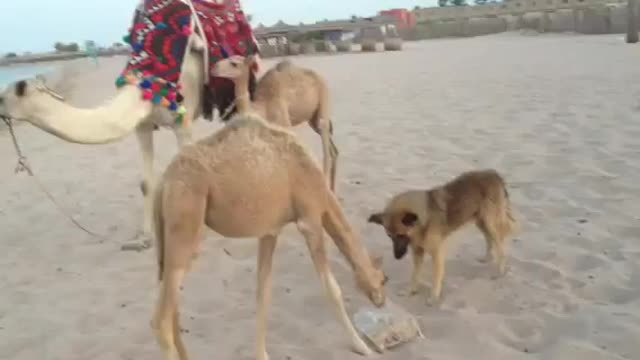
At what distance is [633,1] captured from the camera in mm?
25188

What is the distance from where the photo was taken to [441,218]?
4926mm

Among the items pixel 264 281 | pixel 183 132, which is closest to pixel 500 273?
pixel 264 281

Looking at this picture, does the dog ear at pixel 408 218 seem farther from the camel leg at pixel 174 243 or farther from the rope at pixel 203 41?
the rope at pixel 203 41

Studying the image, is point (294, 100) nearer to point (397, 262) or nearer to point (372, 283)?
point (397, 262)

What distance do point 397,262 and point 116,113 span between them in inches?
93.3

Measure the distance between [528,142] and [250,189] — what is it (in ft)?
19.9

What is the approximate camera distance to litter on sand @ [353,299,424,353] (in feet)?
13.6

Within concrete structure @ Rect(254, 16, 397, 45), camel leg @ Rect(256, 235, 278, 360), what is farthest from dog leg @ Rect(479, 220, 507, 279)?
concrete structure @ Rect(254, 16, 397, 45)

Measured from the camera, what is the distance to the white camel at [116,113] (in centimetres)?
450

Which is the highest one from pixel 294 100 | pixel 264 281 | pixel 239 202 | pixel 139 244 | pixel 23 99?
pixel 23 99

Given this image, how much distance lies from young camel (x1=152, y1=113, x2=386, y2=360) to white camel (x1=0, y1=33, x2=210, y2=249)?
0.96 metres

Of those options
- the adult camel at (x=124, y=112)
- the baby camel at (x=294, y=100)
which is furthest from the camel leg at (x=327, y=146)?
the adult camel at (x=124, y=112)

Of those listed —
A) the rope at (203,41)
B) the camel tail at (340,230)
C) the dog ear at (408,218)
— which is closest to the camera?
the camel tail at (340,230)

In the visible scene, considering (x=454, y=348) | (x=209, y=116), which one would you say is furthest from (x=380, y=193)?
(x=454, y=348)
